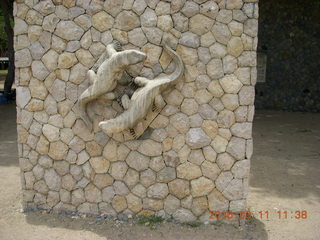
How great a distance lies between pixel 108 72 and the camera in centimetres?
383

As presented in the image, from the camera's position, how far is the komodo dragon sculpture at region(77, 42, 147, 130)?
3.76 m

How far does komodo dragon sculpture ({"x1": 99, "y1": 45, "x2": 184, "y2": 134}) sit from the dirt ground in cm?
134

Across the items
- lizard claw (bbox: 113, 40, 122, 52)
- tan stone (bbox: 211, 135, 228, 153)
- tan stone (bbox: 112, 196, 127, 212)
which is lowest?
tan stone (bbox: 112, 196, 127, 212)

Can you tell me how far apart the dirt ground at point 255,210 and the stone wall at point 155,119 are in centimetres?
26

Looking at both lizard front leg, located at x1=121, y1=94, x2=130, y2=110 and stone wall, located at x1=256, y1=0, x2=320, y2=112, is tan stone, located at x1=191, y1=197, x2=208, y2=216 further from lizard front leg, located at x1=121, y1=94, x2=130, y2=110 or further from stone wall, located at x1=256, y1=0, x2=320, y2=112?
stone wall, located at x1=256, y1=0, x2=320, y2=112

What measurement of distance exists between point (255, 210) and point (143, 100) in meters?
2.43

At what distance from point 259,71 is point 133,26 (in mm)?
9097

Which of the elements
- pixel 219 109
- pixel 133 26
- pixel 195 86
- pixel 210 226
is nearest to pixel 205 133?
pixel 219 109

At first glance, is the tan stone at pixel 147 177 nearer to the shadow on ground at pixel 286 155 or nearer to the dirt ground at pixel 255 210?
the dirt ground at pixel 255 210

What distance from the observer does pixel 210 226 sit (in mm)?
4238

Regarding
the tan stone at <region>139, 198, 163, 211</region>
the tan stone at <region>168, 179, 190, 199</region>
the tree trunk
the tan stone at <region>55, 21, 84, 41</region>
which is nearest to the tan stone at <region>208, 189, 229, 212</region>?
the tan stone at <region>168, 179, 190, 199</region>

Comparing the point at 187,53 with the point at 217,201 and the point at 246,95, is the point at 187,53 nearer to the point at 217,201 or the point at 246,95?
the point at 246,95

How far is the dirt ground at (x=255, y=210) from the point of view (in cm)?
411
